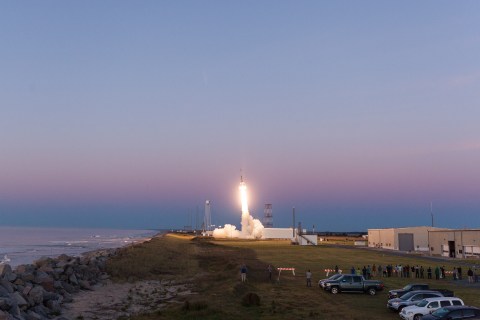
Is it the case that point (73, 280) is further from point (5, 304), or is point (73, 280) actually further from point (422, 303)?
point (422, 303)

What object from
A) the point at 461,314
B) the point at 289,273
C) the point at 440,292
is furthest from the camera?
the point at 289,273

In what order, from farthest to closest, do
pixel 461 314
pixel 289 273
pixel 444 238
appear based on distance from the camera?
pixel 444 238 < pixel 289 273 < pixel 461 314

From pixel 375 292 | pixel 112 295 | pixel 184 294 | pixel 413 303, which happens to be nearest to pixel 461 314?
pixel 413 303

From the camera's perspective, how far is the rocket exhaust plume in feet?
551

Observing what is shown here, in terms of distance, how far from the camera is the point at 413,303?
2786 centimetres

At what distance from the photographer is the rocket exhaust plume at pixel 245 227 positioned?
167875 millimetres

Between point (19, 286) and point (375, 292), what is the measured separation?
25573mm

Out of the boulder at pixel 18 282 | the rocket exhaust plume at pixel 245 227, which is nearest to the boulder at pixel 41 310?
the boulder at pixel 18 282

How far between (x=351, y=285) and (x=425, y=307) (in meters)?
11.2

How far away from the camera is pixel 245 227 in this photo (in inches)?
6895

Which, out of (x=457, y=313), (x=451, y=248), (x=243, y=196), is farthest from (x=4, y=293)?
(x=243, y=196)

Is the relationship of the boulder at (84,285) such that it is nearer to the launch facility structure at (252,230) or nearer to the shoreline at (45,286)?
the shoreline at (45,286)

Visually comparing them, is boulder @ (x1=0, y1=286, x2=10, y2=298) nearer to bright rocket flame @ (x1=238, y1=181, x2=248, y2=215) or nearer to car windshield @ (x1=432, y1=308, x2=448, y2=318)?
car windshield @ (x1=432, y1=308, x2=448, y2=318)

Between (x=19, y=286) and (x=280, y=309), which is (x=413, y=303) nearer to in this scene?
(x=280, y=309)
